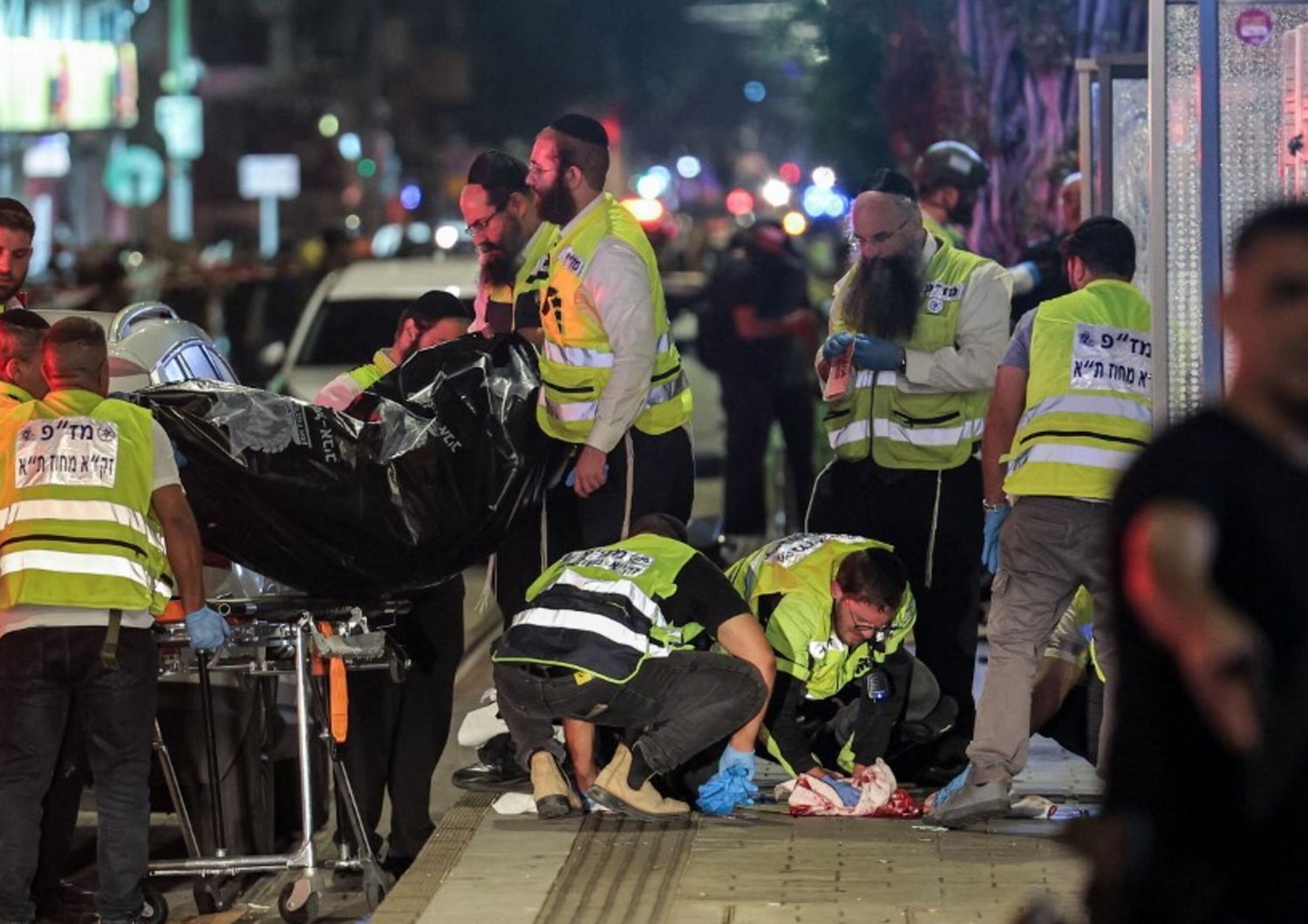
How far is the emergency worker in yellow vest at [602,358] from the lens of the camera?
27.2 ft

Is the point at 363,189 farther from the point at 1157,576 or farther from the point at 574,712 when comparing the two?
the point at 1157,576

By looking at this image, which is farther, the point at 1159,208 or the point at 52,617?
the point at 1159,208

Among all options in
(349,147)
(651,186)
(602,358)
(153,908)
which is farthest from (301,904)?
(349,147)

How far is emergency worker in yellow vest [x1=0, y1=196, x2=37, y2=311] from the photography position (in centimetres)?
871

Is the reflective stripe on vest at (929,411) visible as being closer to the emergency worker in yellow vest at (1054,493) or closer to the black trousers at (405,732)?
the emergency worker in yellow vest at (1054,493)

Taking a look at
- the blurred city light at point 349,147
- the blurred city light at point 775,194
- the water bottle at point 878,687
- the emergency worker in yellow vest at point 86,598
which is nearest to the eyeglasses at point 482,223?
the emergency worker in yellow vest at point 86,598

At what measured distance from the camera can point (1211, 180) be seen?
7430mm

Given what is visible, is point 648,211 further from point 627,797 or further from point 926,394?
point 627,797

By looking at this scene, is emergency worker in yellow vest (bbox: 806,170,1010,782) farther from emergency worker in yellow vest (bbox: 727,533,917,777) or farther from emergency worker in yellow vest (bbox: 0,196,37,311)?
emergency worker in yellow vest (bbox: 0,196,37,311)

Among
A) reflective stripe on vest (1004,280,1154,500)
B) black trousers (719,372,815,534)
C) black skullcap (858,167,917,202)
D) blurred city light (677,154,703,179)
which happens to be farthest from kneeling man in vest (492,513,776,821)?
blurred city light (677,154,703,179)

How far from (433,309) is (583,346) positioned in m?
0.73

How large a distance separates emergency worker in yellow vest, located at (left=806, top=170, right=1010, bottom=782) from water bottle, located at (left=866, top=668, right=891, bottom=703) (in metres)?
0.51

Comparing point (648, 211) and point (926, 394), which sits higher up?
point (926, 394)

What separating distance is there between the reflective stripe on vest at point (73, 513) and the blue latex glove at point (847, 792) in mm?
2203
